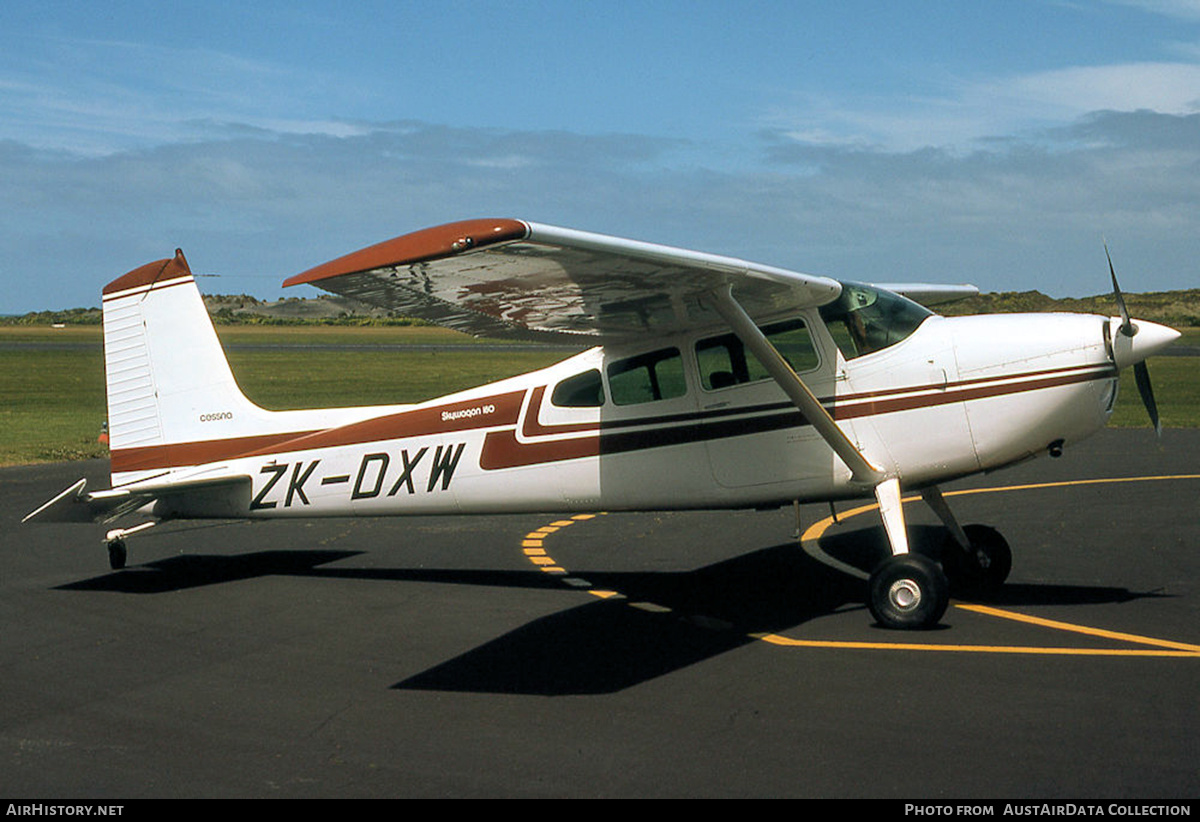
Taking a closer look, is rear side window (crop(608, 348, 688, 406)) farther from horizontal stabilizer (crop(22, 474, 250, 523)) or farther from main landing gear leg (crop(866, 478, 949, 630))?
horizontal stabilizer (crop(22, 474, 250, 523))

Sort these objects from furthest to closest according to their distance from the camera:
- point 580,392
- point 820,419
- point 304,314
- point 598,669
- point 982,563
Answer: point 304,314, point 580,392, point 982,563, point 820,419, point 598,669

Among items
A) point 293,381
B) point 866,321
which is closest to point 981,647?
point 866,321

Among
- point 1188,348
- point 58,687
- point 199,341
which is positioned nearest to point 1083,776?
point 58,687

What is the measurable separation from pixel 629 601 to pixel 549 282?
312cm

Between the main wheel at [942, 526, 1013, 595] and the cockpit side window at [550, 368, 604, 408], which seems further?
the cockpit side window at [550, 368, 604, 408]

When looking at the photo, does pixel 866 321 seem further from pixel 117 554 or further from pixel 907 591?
pixel 117 554

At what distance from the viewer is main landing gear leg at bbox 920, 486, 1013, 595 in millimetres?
9539

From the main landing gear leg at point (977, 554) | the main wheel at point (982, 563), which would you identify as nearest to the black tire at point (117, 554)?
the main landing gear leg at point (977, 554)

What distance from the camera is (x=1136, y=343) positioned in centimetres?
828

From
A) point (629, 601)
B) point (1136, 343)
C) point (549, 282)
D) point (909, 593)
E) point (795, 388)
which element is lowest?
point (909, 593)

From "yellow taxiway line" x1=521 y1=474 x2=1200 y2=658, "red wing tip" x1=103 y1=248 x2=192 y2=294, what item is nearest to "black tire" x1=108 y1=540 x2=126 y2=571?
"red wing tip" x1=103 y1=248 x2=192 y2=294

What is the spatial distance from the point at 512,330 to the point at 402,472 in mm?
1682

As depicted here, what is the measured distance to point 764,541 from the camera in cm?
1228

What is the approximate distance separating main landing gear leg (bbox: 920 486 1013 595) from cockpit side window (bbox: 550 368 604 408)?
2923mm
